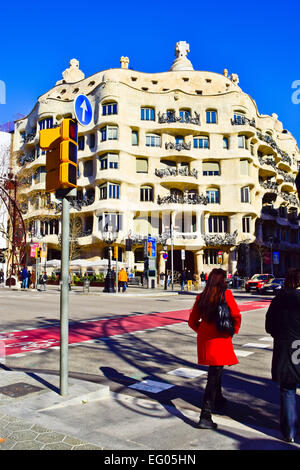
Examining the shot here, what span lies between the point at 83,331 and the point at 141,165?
120 feet

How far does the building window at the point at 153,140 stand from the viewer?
1797 inches

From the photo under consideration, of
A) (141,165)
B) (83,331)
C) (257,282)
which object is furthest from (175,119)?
(83,331)

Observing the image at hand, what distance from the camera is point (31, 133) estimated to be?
53.8 meters

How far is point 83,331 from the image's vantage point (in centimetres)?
1034

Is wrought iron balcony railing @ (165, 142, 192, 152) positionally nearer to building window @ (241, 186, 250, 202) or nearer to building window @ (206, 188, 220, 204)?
building window @ (206, 188, 220, 204)

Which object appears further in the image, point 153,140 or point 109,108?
point 153,140

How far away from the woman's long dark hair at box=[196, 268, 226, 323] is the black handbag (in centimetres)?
5

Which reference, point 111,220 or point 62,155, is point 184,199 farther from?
point 62,155

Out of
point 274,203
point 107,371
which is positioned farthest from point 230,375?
point 274,203

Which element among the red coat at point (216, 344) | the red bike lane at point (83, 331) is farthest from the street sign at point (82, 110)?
the red bike lane at point (83, 331)

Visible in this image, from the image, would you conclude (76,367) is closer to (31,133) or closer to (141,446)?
(141,446)

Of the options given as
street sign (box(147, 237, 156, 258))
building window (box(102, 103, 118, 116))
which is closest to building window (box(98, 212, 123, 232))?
street sign (box(147, 237, 156, 258))

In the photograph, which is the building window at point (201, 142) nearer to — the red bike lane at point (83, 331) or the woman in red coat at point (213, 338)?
the red bike lane at point (83, 331)

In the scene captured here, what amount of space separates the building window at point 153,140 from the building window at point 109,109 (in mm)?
4563
